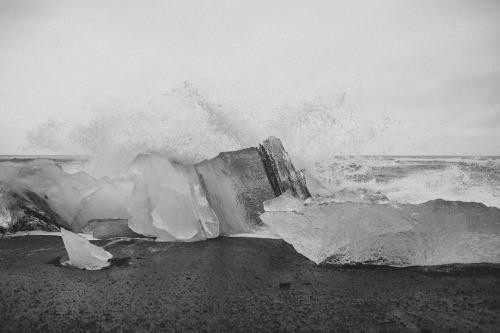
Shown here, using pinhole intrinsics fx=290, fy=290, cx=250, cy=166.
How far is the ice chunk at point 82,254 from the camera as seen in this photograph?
1.94 m

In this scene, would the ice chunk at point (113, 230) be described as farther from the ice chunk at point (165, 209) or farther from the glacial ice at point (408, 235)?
the glacial ice at point (408, 235)

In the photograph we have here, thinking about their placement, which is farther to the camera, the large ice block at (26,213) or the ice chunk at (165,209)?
the large ice block at (26,213)

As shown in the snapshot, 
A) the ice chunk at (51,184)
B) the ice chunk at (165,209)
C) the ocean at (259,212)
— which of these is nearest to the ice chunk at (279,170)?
the ocean at (259,212)

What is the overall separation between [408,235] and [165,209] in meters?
2.03

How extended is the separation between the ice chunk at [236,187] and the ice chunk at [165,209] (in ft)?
0.59

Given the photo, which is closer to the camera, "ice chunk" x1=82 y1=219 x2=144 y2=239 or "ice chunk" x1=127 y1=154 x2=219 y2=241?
"ice chunk" x1=127 y1=154 x2=219 y2=241

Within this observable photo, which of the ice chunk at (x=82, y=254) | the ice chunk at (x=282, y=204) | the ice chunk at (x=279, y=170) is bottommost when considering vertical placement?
the ice chunk at (x=82, y=254)

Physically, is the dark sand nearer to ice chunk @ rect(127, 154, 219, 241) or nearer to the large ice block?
ice chunk @ rect(127, 154, 219, 241)

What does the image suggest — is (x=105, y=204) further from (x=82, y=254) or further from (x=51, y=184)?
(x=82, y=254)

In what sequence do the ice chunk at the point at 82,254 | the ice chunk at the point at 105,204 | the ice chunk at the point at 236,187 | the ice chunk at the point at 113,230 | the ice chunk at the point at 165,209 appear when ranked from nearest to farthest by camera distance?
the ice chunk at the point at 82,254, the ice chunk at the point at 165,209, the ice chunk at the point at 113,230, the ice chunk at the point at 236,187, the ice chunk at the point at 105,204

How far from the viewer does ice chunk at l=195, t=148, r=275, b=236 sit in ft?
9.74

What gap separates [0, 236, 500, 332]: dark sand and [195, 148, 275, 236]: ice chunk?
762 millimetres

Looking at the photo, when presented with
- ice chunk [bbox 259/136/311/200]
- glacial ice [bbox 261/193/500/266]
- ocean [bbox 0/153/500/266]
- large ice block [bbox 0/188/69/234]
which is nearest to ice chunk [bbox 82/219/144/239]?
ocean [bbox 0/153/500/266]

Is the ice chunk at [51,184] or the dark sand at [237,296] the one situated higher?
the ice chunk at [51,184]
